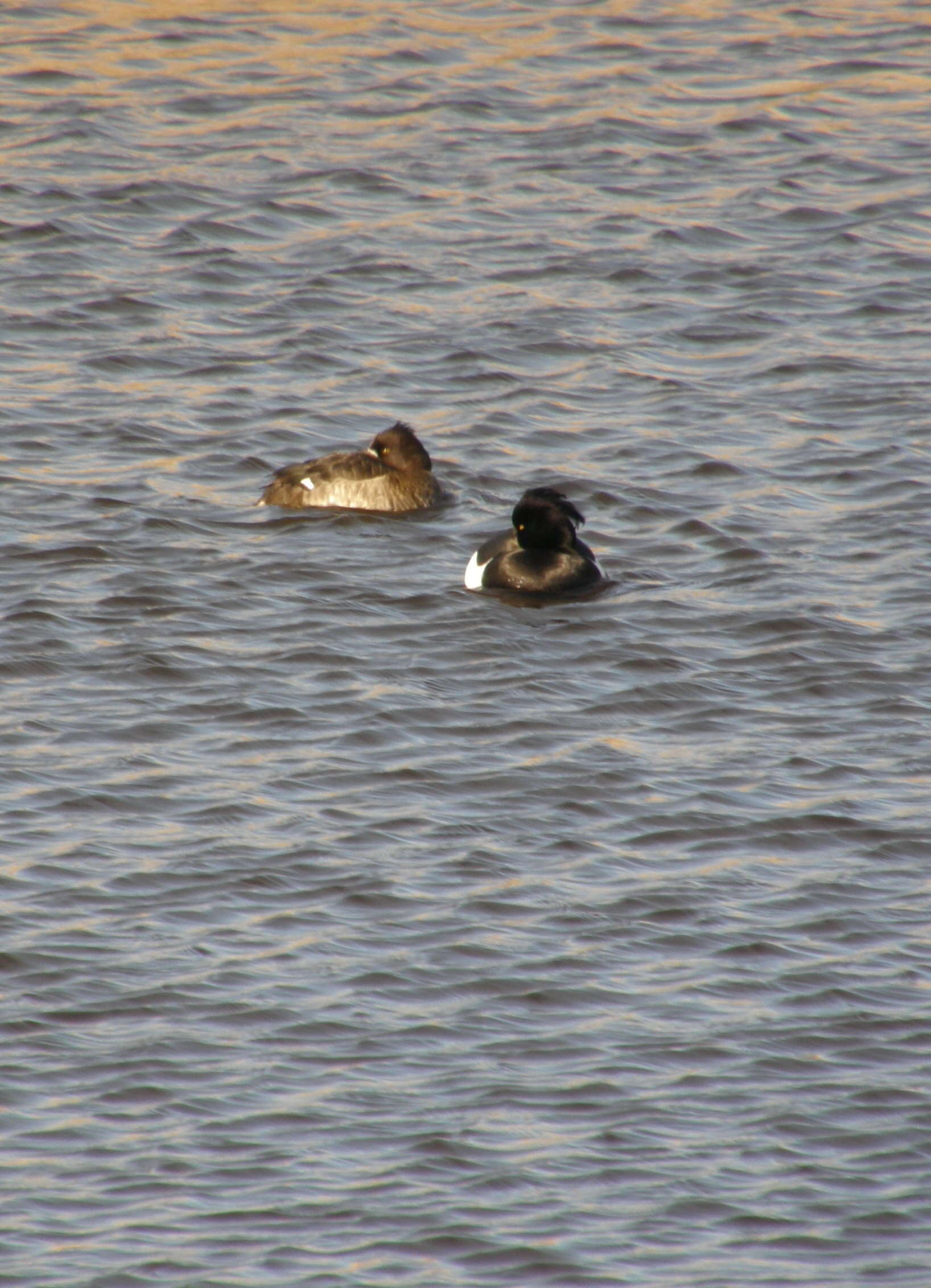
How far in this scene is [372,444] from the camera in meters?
13.4

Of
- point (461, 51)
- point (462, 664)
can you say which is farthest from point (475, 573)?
point (461, 51)

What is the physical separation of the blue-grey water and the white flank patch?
14 centimetres

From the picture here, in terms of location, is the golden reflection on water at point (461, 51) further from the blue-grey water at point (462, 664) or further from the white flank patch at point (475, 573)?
the white flank patch at point (475, 573)

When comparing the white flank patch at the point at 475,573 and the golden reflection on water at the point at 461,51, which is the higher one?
the golden reflection on water at the point at 461,51

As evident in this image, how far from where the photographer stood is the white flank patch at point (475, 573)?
12.3 metres

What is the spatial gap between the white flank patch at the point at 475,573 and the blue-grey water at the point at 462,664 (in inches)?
5.4

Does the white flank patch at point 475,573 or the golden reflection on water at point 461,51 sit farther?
the golden reflection on water at point 461,51

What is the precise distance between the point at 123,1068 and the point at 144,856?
159 cm

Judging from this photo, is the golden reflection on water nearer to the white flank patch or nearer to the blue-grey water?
the blue-grey water

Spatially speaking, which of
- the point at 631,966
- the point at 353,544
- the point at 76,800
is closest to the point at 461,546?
the point at 353,544

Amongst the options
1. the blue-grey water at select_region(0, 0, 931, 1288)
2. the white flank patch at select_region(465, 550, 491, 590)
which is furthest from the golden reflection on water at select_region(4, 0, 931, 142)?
the white flank patch at select_region(465, 550, 491, 590)

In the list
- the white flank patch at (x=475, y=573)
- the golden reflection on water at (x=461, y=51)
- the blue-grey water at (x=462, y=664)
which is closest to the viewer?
the blue-grey water at (x=462, y=664)

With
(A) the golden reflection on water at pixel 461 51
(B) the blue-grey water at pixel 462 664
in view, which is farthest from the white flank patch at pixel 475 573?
(A) the golden reflection on water at pixel 461 51

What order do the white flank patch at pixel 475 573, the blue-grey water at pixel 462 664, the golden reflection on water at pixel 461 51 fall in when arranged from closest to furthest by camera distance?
1. the blue-grey water at pixel 462 664
2. the white flank patch at pixel 475 573
3. the golden reflection on water at pixel 461 51
